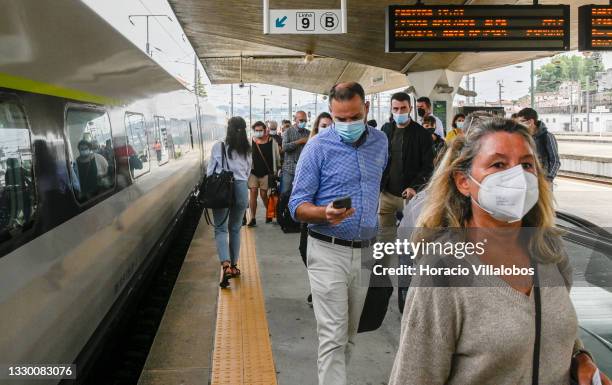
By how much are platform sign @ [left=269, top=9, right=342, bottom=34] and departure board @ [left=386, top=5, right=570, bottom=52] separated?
2.43 feet

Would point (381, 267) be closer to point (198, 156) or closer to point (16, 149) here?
point (16, 149)

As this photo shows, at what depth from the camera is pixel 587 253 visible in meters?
3.38

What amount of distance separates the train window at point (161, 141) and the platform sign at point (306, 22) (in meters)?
2.07

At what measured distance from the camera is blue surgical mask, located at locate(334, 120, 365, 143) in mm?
3068

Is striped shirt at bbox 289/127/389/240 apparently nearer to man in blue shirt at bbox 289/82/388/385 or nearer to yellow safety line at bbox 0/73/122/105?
man in blue shirt at bbox 289/82/388/385

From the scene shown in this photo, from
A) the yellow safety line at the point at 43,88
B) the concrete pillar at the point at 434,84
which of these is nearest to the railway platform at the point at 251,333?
the yellow safety line at the point at 43,88

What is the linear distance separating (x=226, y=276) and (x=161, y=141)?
310cm

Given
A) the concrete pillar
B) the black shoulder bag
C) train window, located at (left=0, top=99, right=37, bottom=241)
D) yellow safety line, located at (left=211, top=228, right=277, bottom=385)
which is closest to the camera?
train window, located at (left=0, top=99, right=37, bottom=241)

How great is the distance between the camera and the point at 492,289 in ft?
4.82

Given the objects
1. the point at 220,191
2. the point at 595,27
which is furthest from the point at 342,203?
the point at 595,27

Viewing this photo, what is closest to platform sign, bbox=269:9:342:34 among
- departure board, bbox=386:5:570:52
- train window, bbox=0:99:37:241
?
departure board, bbox=386:5:570:52

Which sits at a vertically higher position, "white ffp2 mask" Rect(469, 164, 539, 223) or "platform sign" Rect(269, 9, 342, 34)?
"platform sign" Rect(269, 9, 342, 34)

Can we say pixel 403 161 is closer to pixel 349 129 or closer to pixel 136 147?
pixel 349 129

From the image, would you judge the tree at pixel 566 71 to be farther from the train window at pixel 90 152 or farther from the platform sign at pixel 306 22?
the train window at pixel 90 152
